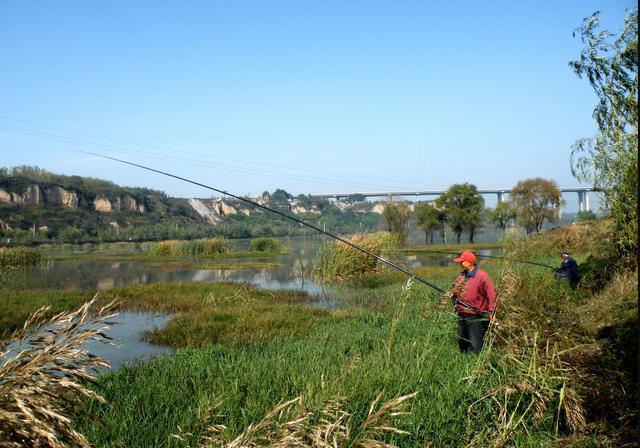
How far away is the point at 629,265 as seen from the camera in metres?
11.7

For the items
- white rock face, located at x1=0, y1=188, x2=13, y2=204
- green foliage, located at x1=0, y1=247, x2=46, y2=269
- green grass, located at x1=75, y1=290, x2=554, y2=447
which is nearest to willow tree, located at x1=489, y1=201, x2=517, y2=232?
green foliage, located at x1=0, y1=247, x2=46, y2=269

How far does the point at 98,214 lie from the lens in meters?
98.4

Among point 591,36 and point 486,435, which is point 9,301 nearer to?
point 486,435

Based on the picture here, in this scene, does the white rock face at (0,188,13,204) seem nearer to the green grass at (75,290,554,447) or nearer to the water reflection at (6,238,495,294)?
the water reflection at (6,238,495,294)

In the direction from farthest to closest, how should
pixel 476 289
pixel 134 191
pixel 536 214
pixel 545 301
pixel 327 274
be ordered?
pixel 134 191 < pixel 536 214 < pixel 327 274 < pixel 545 301 < pixel 476 289

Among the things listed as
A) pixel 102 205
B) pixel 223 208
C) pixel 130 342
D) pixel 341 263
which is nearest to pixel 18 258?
pixel 341 263

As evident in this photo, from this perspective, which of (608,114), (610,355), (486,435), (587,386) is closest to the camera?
(486,435)

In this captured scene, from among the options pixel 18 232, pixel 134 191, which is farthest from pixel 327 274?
pixel 134 191

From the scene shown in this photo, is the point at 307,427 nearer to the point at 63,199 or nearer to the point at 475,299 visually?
the point at 475,299

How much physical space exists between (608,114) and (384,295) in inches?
312

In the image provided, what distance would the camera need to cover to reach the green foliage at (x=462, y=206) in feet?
207

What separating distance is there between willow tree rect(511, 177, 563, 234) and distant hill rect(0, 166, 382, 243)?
20.3 metres

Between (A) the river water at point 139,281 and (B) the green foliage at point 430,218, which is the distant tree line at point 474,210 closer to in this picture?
(B) the green foliage at point 430,218

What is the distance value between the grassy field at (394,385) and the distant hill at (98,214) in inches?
1857
